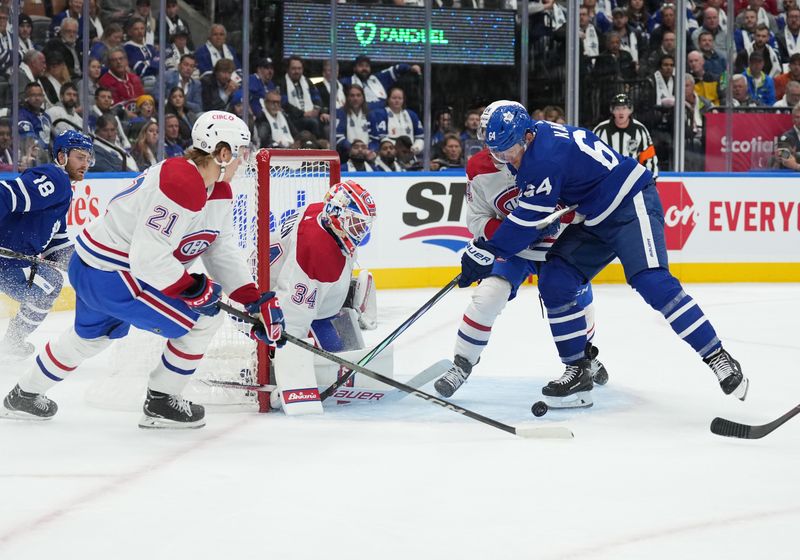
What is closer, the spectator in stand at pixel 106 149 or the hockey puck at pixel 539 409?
the hockey puck at pixel 539 409

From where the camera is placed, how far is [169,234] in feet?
9.65

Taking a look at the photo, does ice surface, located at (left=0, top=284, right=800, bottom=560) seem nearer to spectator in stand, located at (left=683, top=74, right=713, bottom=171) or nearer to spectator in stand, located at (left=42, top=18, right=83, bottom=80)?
spectator in stand, located at (left=42, top=18, right=83, bottom=80)

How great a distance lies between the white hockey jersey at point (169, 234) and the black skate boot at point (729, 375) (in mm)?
1360

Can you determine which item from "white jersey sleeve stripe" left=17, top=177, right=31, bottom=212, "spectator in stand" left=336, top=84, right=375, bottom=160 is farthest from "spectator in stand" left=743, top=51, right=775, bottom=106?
"white jersey sleeve stripe" left=17, top=177, right=31, bottom=212

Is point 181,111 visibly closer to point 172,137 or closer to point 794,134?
point 172,137

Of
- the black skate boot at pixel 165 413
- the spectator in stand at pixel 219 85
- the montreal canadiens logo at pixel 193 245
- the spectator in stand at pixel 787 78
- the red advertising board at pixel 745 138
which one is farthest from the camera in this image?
the spectator in stand at pixel 787 78

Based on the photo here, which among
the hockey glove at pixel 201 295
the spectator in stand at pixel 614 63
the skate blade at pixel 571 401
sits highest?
the spectator in stand at pixel 614 63

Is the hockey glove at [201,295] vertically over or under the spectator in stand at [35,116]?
under

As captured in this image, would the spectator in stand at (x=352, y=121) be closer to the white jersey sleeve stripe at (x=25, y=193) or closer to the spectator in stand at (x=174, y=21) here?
the spectator in stand at (x=174, y=21)

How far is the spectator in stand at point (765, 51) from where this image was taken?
8117 mm

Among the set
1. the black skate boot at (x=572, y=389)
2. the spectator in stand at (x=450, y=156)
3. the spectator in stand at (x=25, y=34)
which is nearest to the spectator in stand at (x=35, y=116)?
the spectator in stand at (x=25, y=34)

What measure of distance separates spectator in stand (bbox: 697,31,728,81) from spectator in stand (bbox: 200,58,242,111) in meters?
3.15

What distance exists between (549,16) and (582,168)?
4.37m

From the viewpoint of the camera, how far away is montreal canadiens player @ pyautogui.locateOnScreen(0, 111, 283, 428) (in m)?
2.94
